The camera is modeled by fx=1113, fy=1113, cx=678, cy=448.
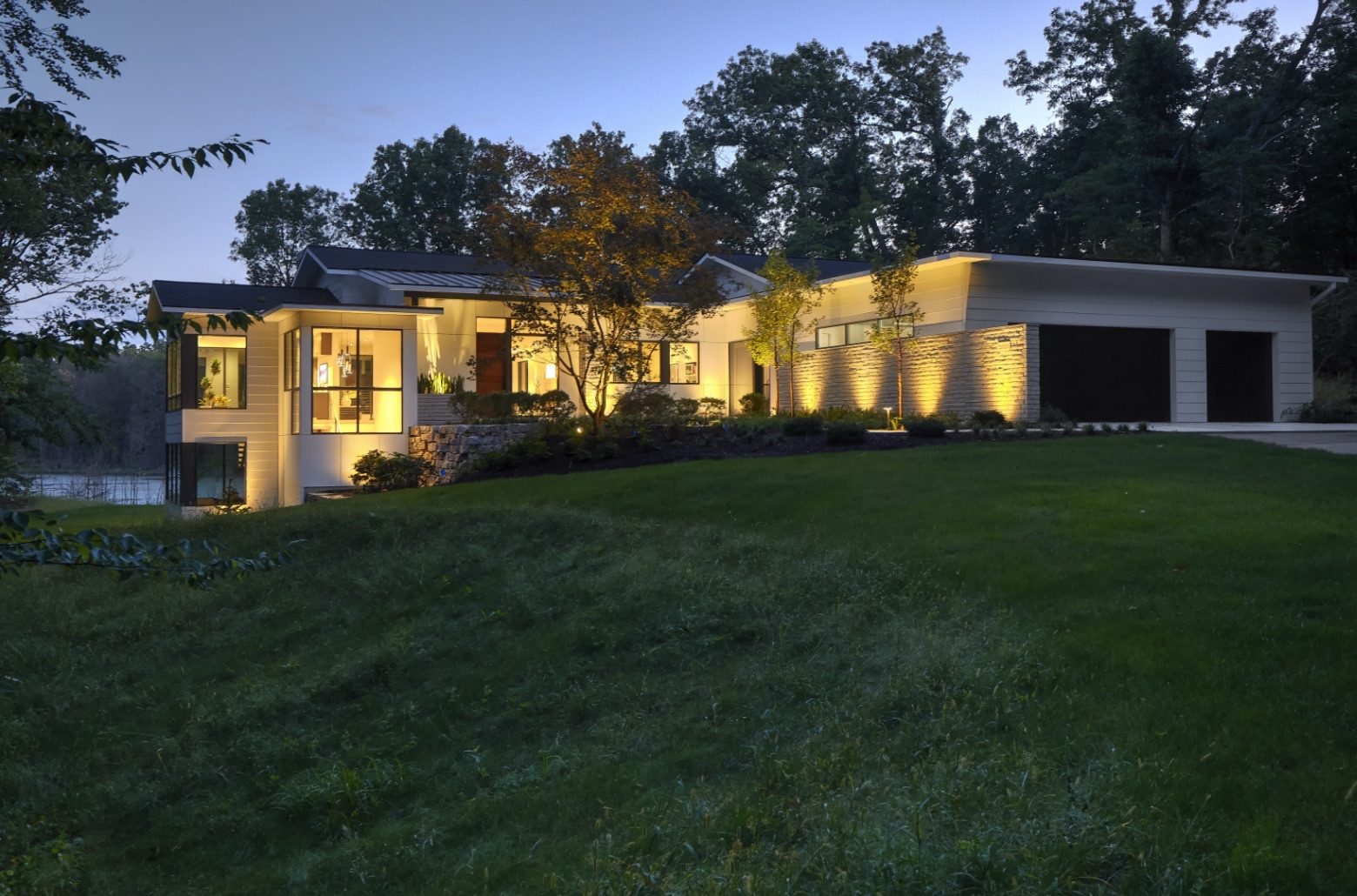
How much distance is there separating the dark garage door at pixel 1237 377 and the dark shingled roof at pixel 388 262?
49.2 ft

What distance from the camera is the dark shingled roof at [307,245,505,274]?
78.4 ft

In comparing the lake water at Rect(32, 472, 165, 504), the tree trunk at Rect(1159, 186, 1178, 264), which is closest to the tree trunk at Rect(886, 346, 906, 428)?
the tree trunk at Rect(1159, 186, 1178, 264)

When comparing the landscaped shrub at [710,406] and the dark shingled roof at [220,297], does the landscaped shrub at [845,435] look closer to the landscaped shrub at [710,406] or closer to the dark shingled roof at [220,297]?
the landscaped shrub at [710,406]

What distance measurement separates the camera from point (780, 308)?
73.1 feet

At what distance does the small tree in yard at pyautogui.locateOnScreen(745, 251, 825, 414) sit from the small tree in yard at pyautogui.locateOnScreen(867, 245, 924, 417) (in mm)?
1487

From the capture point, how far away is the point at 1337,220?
29.3m

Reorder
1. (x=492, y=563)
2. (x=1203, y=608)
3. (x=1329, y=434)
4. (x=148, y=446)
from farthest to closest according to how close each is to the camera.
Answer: (x=148, y=446) → (x=1329, y=434) → (x=492, y=563) → (x=1203, y=608)

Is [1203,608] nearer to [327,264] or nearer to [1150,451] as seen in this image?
[1150,451]

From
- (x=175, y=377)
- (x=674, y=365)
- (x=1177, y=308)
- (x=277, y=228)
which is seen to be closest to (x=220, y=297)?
(x=175, y=377)

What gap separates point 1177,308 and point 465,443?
1393 cm

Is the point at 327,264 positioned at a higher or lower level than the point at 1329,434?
higher

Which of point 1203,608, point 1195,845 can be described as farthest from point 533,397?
point 1195,845

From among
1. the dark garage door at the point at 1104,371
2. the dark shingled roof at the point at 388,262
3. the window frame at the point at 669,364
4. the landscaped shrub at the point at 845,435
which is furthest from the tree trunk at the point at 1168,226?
the landscaped shrub at the point at 845,435

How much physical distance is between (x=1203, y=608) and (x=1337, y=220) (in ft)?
91.4
